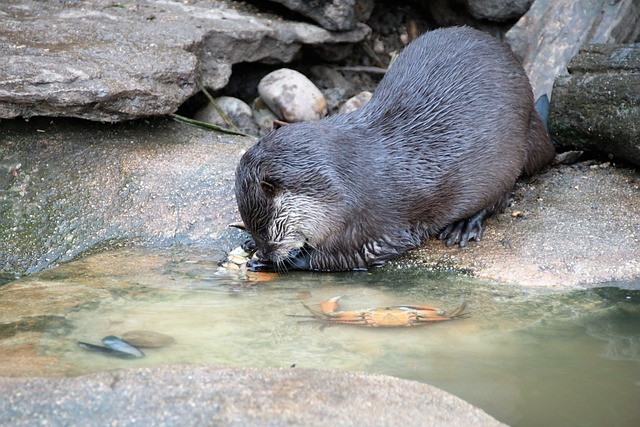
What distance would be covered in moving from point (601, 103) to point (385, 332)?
1.75 metres

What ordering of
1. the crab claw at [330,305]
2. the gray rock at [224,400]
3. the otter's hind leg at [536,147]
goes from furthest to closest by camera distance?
the otter's hind leg at [536,147] < the crab claw at [330,305] < the gray rock at [224,400]

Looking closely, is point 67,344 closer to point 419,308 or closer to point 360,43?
point 419,308

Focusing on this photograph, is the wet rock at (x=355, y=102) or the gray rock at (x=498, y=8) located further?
the gray rock at (x=498, y=8)

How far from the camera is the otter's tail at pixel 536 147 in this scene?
3.60m

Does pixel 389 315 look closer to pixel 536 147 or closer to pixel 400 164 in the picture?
pixel 400 164

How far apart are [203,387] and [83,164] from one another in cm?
199

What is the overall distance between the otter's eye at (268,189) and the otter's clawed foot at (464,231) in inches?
30.2

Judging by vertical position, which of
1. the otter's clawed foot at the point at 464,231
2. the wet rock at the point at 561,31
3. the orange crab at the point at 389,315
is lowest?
the otter's clawed foot at the point at 464,231

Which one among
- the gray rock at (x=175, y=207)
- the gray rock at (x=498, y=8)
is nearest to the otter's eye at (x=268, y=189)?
the gray rock at (x=175, y=207)

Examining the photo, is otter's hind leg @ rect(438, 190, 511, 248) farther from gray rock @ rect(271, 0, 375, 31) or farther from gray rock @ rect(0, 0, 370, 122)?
Answer: gray rock @ rect(271, 0, 375, 31)

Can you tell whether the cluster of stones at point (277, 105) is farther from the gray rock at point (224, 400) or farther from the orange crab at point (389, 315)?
the gray rock at point (224, 400)

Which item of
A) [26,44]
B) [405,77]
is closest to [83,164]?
[26,44]

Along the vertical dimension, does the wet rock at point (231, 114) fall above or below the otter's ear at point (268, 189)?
below

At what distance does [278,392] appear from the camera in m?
1.84
